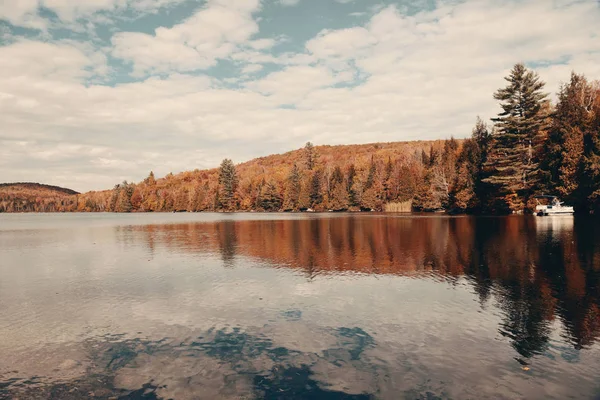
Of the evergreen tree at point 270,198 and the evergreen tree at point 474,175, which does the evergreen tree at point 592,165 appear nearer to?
the evergreen tree at point 474,175

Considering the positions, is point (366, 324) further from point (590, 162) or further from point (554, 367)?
point (590, 162)

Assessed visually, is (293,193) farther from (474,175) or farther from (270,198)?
(474,175)

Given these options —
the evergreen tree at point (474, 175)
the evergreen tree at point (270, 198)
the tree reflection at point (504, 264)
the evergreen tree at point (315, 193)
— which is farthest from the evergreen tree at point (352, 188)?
the tree reflection at point (504, 264)

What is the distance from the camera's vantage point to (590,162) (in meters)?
67.8

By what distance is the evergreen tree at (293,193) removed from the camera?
7357 inches

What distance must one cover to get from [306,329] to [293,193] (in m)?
175

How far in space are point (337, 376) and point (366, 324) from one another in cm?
437

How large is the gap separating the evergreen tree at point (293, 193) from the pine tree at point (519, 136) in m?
106

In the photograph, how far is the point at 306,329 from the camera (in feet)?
45.4

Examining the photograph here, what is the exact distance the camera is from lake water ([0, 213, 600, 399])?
966 cm

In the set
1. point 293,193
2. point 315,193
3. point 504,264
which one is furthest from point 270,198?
point 504,264

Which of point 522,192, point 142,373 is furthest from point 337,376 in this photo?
point 522,192

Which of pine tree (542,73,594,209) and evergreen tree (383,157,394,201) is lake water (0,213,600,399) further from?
evergreen tree (383,157,394,201)

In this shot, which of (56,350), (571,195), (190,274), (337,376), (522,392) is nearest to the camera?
(522,392)
